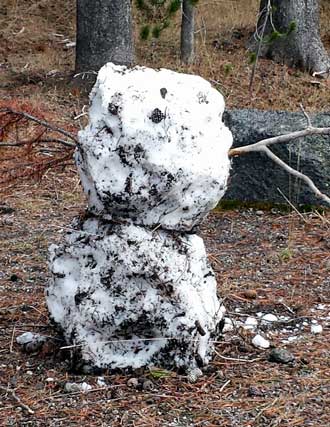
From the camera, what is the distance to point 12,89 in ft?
34.3

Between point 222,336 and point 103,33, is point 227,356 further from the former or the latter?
point 103,33

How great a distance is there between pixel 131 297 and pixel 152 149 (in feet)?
1.84

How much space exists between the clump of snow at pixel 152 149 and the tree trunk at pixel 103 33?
6.58 m

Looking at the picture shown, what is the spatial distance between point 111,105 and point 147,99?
0.45ft

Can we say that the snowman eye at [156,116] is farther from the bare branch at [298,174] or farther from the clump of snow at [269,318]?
the clump of snow at [269,318]

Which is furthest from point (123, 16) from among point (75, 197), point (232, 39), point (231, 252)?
point (231, 252)

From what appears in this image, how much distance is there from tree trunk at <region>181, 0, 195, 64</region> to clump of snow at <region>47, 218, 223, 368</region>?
781cm

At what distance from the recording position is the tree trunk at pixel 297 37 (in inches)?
434

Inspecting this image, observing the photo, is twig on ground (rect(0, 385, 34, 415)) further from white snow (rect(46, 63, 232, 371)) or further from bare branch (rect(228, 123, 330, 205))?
bare branch (rect(228, 123, 330, 205))

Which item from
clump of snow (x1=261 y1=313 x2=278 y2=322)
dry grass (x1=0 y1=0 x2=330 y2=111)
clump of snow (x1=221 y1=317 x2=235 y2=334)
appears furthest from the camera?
dry grass (x1=0 y1=0 x2=330 y2=111)

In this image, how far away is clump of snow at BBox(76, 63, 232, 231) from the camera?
330cm

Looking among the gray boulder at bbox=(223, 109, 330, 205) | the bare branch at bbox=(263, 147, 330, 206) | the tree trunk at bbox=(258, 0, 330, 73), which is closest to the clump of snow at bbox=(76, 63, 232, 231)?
the bare branch at bbox=(263, 147, 330, 206)

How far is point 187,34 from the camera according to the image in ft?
36.2

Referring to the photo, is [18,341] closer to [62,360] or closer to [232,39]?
[62,360]
